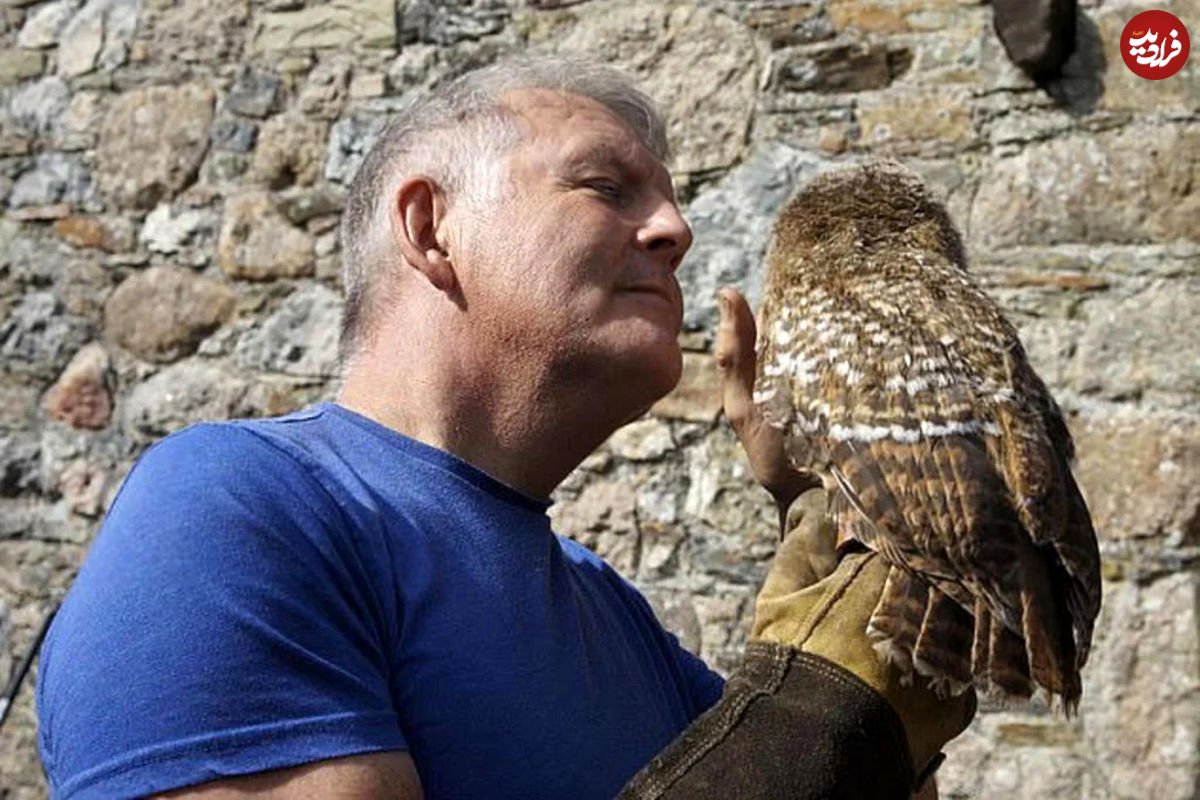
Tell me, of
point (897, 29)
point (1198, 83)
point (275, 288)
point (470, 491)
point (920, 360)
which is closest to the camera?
point (470, 491)

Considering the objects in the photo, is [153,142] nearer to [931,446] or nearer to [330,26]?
[330,26]

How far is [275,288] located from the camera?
377 cm

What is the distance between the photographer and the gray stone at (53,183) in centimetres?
400

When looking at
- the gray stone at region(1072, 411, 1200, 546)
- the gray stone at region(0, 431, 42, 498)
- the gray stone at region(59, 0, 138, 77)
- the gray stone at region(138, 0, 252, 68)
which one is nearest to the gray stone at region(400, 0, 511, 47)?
the gray stone at region(138, 0, 252, 68)

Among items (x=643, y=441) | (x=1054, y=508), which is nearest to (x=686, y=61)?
(x=643, y=441)

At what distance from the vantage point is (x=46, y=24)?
4.08 meters

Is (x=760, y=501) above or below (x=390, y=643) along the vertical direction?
below

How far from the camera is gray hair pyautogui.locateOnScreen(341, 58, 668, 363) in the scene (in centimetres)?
176

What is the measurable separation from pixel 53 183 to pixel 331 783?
10.3ft

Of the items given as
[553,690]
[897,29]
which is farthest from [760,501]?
[553,690]

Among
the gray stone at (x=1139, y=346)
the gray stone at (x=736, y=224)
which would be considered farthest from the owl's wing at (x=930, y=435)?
the gray stone at (x=736, y=224)

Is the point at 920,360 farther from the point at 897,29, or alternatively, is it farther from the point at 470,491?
the point at 897,29

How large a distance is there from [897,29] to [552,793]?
2233 millimetres

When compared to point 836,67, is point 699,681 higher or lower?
lower
